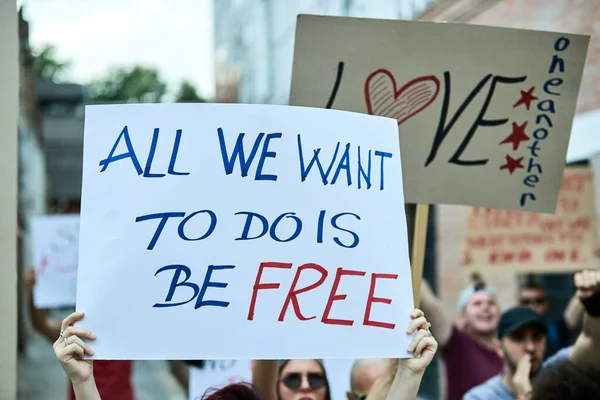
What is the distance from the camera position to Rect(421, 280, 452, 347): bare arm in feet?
14.5

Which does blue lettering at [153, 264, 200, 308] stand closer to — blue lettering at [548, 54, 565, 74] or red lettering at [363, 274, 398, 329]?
red lettering at [363, 274, 398, 329]

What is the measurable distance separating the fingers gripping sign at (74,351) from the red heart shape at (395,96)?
145cm

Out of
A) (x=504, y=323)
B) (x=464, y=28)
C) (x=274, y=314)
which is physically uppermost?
(x=464, y=28)

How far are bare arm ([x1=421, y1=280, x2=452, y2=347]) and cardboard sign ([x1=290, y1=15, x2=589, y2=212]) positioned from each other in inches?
33.7

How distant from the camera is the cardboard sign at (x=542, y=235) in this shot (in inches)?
227

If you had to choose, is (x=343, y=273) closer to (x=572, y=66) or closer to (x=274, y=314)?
(x=274, y=314)

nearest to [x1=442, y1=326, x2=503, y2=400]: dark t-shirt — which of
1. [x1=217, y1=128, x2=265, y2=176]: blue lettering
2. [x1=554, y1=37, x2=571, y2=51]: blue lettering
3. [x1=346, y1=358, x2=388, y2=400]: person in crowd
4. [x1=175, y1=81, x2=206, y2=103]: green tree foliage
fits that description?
[x1=346, y1=358, x2=388, y2=400]: person in crowd

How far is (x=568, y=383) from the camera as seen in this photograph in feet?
7.41

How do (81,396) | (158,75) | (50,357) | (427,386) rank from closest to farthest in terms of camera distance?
(81,396) → (427,386) → (50,357) → (158,75)

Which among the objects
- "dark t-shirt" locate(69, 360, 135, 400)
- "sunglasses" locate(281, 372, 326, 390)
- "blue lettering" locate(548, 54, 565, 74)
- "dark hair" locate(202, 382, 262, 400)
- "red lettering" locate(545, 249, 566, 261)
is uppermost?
"blue lettering" locate(548, 54, 565, 74)

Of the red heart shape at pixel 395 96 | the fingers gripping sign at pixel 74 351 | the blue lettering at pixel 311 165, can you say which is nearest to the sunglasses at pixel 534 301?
the red heart shape at pixel 395 96

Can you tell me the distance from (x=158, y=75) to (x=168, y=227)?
79.6 metres

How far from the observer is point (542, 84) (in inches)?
140

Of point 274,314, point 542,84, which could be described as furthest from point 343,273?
point 542,84
